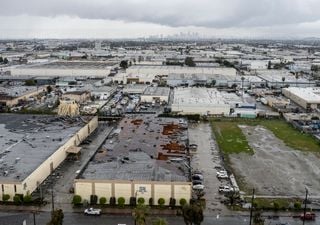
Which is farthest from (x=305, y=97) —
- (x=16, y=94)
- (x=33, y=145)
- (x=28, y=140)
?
(x=16, y=94)

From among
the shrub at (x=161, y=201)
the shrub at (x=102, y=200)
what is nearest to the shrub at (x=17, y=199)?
the shrub at (x=102, y=200)

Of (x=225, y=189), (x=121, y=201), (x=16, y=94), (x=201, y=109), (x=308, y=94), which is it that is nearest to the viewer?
(x=121, y=201)

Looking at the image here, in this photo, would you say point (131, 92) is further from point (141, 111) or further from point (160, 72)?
point (160, 72)

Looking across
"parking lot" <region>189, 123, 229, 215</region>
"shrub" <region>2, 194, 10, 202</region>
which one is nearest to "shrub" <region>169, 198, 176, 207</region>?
"parking lot" <region>189, 123, 229, 215</region>

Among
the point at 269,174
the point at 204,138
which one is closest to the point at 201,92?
the point at 204,138

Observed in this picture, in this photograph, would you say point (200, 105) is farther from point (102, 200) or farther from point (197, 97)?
point (102, 200)

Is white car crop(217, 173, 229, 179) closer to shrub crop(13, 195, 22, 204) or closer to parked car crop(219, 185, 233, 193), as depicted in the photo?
parked car crop(219, 185, 233, 193)
